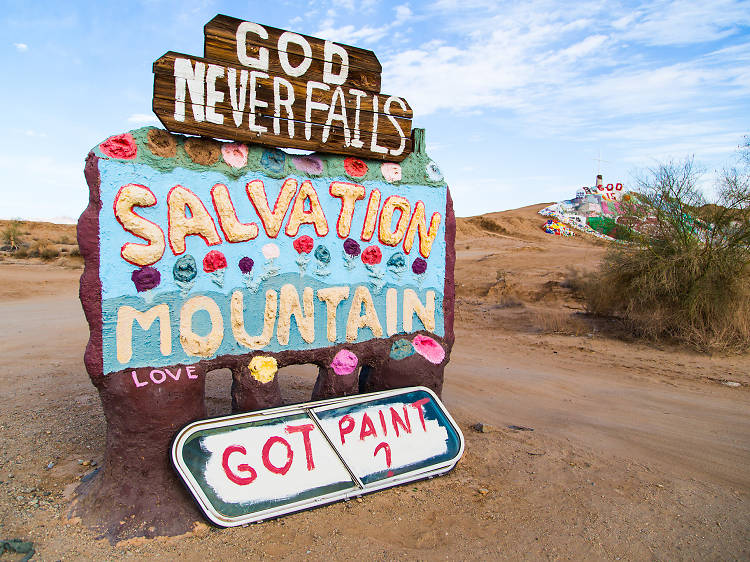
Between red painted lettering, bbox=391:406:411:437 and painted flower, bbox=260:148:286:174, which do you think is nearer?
painted flower, bbox=260:148:286:174

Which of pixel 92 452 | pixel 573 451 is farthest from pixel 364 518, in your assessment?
pixel 92 452

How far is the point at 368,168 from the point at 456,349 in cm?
581

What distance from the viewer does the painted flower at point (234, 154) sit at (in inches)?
144

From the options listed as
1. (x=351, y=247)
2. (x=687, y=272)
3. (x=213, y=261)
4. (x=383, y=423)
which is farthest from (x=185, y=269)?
(x=687, y=272)

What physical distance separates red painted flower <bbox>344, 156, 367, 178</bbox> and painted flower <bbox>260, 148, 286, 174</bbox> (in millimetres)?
500

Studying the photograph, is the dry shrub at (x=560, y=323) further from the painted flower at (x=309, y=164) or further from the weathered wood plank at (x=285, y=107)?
the painted flower at (x=309, y=164)

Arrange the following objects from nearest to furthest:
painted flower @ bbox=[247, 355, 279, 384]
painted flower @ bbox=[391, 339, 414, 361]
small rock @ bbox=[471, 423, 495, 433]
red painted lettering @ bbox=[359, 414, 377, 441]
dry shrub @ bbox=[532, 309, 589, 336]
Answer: painted flower @ bbox=[247, 355, 279, 384]
red painted lettering @ bbox=[359, 414, 377, 441]
painted flower @ bbox=[391, 339, 414, 361]
small rock @ bbox=[471, 423, 495, 433]
dry shrub @ bbox=[532, 309, 589, 336]

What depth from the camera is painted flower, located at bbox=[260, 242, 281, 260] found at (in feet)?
12.4

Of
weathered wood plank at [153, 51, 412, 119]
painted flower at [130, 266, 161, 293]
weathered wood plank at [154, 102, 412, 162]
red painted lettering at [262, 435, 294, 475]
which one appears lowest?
red painted lettering at [262, 435, 294, 475]

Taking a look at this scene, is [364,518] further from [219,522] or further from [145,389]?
[145,389]

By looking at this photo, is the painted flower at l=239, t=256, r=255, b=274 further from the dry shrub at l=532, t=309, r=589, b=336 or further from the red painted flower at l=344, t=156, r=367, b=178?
the dry shrub at l=532, t=309, r=589, b=336

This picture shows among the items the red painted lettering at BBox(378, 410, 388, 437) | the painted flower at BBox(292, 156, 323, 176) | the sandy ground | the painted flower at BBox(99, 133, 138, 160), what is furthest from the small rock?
the painted flower at BBox(99, 133, 138, 160)

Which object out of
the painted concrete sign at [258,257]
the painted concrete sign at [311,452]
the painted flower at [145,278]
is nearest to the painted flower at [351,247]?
the painted concrete sign at [258,257]

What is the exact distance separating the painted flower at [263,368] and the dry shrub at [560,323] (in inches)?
306
